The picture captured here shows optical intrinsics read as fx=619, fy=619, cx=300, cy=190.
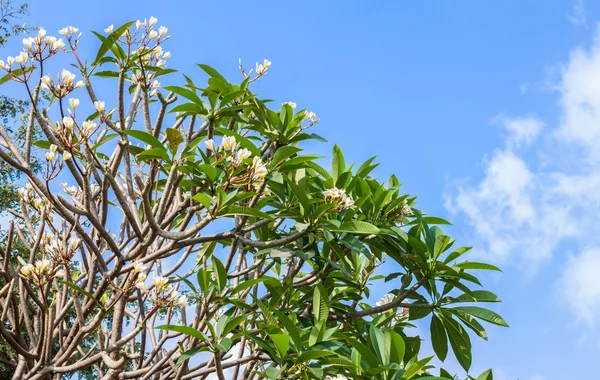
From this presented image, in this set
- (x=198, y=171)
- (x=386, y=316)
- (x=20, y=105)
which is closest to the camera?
(x=198, y=171)

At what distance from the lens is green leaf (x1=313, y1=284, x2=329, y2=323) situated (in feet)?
7.40

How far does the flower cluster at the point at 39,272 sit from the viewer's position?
6.63 feet

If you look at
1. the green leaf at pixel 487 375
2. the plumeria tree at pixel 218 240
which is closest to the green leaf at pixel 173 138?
the plumeria tree at pixel 218 240

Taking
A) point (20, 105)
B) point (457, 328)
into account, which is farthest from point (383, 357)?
point (20, 105)

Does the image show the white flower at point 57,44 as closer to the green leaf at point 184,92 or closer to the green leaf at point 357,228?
the green leaf at point 184,92

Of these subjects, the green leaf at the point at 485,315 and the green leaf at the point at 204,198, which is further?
the green leaf at the point at 485,315

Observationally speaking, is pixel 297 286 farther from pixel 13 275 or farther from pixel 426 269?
pixel 13 275

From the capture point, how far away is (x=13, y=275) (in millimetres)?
2416

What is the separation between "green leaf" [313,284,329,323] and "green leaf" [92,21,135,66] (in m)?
1.18

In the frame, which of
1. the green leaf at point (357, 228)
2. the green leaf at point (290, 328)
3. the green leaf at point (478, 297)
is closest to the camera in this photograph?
the green leaf at point (290, 328)

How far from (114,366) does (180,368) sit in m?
0.22

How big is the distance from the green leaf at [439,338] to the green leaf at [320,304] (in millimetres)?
588

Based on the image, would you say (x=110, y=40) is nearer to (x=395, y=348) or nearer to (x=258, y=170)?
(x=258, y=170)

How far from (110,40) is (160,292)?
977mm
